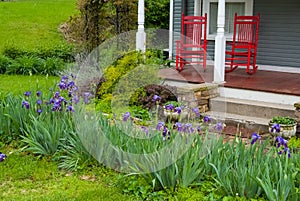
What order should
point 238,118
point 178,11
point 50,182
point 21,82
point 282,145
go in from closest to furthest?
1. point 282,145
2. point 50,182
3. point 238,118
4. point 21,82
5. point 178,11

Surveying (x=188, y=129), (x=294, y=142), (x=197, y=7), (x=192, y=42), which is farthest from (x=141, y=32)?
(x=188, y=129)

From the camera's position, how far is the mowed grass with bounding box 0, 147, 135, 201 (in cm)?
399

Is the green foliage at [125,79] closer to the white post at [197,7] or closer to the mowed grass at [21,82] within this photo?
the mowed grass at [21,82]

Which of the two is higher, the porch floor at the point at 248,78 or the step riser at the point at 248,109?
the porch floor at the point at 248,78

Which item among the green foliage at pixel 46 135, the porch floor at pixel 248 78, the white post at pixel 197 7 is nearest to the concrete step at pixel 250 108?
the porch floor at pixel 248 78

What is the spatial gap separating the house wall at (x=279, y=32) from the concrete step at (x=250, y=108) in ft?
7.28

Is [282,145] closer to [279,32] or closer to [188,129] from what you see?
[188,129]

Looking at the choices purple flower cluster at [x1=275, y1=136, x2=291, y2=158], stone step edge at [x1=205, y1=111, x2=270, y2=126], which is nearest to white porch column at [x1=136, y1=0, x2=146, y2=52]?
stone step edge at [x1=205, y1=111, x2=270, y2=126]

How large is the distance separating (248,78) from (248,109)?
1.30 meters

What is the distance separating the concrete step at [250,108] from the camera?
20.1ft

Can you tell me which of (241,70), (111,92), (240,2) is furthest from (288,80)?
(111,92)

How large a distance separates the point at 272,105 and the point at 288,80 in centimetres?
131

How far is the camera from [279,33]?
27.8ft

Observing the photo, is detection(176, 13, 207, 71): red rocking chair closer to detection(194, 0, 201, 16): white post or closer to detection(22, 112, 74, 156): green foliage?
detection(194, 0, 201, 16): white post
